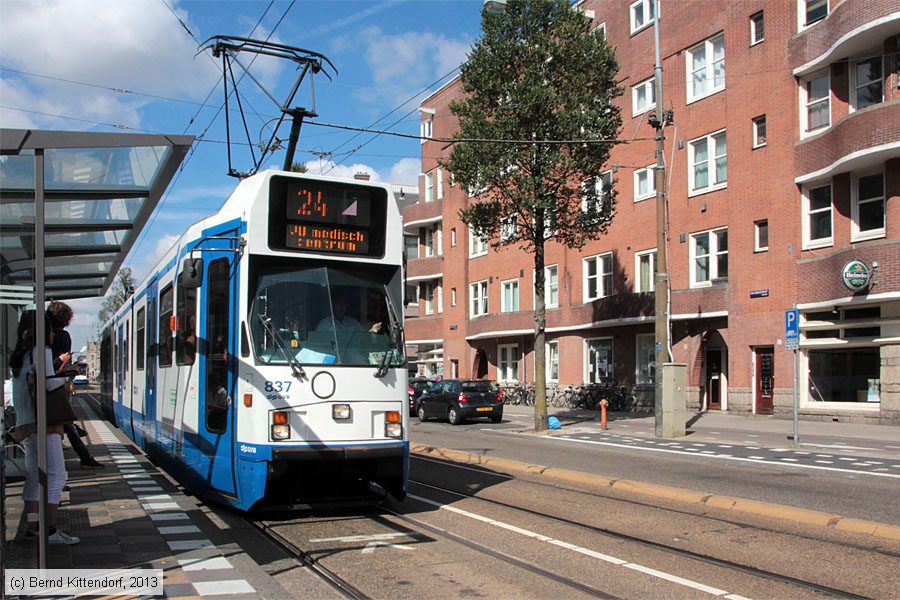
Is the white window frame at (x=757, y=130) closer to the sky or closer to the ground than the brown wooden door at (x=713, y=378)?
closer to the sky

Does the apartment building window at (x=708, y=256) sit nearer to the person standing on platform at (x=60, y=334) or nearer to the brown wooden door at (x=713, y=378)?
the brown wooden door at (x=713, y=378)

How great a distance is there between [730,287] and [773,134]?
5.07 meters

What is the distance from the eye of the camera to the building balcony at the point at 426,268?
48.4 m

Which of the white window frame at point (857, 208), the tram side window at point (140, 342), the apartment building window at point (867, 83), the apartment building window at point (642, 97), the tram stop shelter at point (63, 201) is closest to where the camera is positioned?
the tram stop shelter at point (63, 201)

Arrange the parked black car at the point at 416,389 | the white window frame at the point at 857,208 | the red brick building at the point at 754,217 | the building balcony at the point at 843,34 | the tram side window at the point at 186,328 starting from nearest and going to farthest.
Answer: the tram side window at the point at 186,328
the building balcony at the point at 843,34
the red brick building at the point at 754,217
the white window frame at the point at 857,208
the parked black car at the point at 416,389

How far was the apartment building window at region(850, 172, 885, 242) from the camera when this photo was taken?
22766mm

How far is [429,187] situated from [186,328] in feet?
136

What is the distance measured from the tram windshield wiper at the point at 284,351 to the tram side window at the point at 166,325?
312 centimetres

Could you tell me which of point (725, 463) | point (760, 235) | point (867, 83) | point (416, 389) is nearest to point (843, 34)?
point (867, 83)

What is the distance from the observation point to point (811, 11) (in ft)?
83.5

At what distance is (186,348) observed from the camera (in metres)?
9.80

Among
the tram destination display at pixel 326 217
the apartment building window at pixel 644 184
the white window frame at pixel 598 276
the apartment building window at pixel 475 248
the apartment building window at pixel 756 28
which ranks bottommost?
the tram destination display at pixel 326 217

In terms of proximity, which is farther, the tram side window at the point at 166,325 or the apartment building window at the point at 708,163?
the apartment building window at the point at 708,163

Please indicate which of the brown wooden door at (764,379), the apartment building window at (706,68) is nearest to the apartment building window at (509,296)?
the apartment building window at (706,68)
